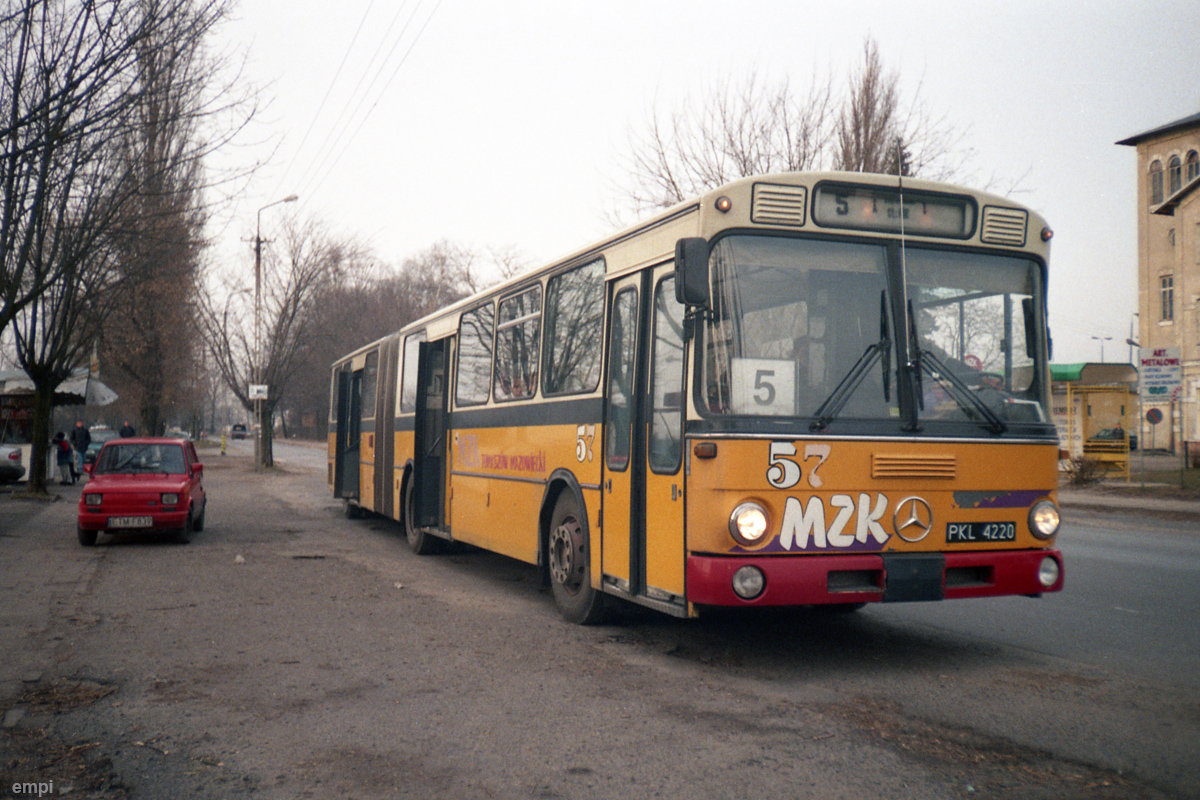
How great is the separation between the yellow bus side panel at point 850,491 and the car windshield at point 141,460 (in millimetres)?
11320

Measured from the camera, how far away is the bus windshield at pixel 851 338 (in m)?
6.32

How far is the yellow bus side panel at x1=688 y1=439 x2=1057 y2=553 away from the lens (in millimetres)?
6207

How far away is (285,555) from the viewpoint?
13094 millimetres

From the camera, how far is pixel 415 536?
13.5 m

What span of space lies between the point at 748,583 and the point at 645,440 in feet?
4.64

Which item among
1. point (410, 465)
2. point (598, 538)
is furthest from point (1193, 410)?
point (598, 538)

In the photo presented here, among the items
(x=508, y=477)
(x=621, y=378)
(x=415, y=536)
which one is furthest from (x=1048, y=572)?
(x=415, y=536)

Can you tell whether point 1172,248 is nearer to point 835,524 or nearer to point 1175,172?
point 1175,172

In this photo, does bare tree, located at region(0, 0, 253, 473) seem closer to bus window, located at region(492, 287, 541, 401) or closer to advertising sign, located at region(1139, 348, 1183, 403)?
bus window, located at region(492, 287, 541, 401)

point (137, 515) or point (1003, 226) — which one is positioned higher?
point (1003, 226)

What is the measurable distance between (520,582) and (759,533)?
5.22m

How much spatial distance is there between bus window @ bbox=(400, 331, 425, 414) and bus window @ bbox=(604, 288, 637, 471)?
6065 millimetres

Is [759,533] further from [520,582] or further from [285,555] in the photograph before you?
[285,555]

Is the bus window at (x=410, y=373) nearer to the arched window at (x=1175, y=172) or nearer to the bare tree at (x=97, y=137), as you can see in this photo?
the bare tree at (x=97, y=137)
